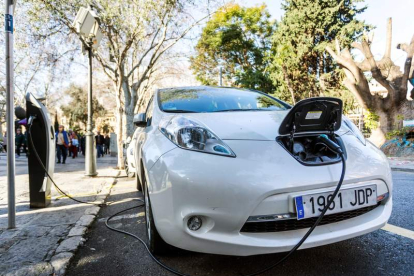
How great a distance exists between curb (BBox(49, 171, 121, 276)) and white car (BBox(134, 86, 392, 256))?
0.62 metres

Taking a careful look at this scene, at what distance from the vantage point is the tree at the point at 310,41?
16609 mm

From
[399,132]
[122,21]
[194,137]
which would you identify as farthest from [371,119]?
[194,137]

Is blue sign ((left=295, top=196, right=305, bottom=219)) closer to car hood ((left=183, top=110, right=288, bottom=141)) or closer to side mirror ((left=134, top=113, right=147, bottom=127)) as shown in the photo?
car hood ((left=183, top=110, right=288, bottom=141))

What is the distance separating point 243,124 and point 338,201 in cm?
76

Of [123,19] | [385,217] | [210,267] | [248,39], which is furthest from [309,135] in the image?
[248,39]

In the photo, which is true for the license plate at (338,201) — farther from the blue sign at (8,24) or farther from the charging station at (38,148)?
the charging station at (38,148)

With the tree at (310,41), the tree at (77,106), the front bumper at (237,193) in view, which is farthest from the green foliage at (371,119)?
the tree at (77,106)

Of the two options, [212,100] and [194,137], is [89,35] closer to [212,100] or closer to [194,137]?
[212,100]

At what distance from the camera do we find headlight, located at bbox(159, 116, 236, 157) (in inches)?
67.2

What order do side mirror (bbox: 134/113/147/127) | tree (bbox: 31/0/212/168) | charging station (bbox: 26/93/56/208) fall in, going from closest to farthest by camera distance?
side mirror (bbox: 134/113/147/127), charging station (bbox: 26/93/56/208), tree (bbox: 31/0/212/168)

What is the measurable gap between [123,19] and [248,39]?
53.0ft

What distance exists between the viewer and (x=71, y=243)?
91.2 inches

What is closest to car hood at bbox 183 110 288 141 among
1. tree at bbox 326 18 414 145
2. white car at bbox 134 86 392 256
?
white car at bbox 134 86 392 256

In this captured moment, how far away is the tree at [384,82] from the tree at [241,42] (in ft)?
27.9
